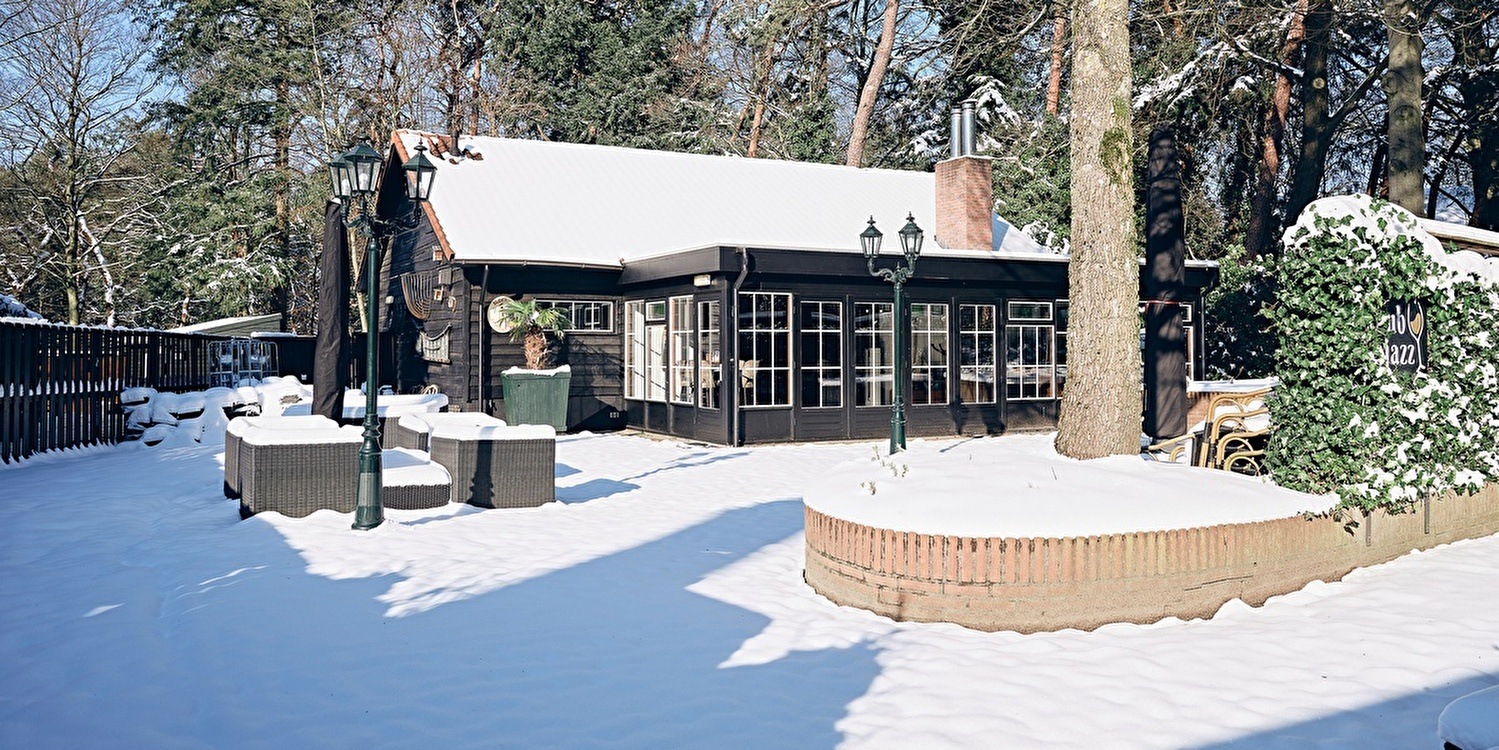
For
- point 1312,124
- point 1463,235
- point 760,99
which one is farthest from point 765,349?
point 760,99

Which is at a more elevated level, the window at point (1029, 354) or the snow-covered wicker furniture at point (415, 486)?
the window at point (1029, 354)

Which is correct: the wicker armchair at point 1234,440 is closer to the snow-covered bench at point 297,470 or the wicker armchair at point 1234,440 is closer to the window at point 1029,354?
the snow-covered bench at point 297,470

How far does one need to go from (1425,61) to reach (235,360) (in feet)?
84.7

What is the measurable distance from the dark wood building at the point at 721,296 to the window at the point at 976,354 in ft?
0.10

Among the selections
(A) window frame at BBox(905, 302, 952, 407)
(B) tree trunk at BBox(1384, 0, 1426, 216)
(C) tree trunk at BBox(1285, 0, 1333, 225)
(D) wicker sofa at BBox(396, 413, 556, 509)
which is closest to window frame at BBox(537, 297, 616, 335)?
(A) window frame at BBox(905, 302, 952, 407)

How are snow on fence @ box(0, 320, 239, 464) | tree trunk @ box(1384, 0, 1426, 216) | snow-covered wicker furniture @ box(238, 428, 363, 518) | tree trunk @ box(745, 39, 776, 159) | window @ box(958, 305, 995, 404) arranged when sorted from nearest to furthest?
snow-covered wicker furniture @ box(238, 428, 363, 518) → snow on fence @ box(0, 320, 239, 464) → window @ box(958, 305, 995, 404) → tree trunk @ box(1384, 0, 1426, 216) → tree trunk @ box(745, 39, 776, 159)

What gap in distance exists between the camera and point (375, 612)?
17.9 feet

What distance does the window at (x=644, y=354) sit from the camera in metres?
16.1

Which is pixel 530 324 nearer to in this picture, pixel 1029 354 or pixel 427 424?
pixel 427 424

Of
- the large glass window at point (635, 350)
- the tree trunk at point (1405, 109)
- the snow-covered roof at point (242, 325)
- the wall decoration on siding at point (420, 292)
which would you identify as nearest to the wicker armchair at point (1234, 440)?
the large glass window at point (635, 350)

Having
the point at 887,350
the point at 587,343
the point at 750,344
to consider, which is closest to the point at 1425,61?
Answer: the point at 887,350

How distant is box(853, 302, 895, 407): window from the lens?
15078 millimetres

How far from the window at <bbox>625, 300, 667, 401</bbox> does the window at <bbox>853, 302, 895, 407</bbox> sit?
3.08m

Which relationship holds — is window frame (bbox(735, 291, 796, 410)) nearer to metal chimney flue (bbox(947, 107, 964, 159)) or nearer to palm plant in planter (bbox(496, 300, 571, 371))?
palm plant in planter (bbox(496, 300, 571, 371))
